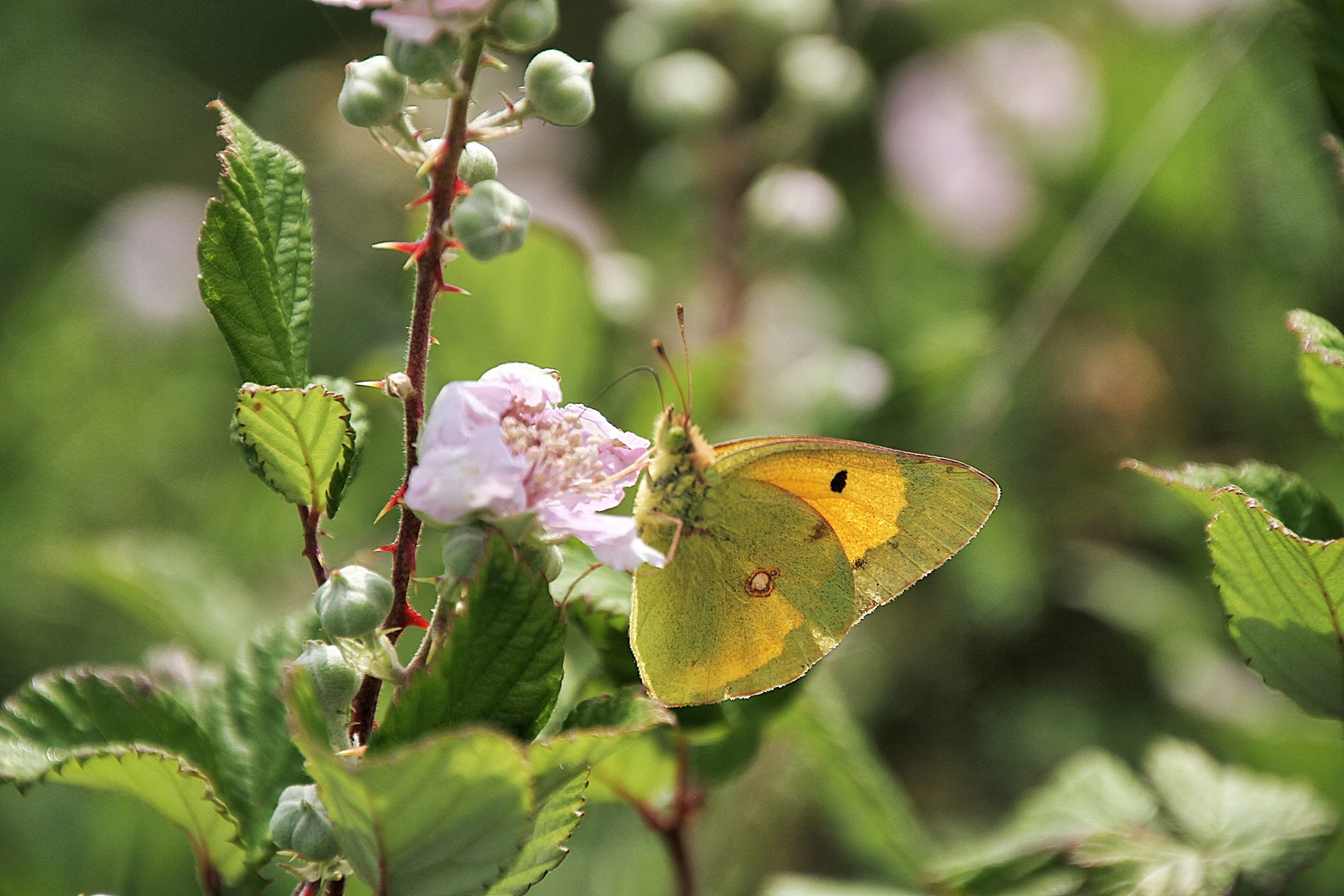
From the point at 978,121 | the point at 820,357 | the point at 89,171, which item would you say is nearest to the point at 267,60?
the point at 89,171

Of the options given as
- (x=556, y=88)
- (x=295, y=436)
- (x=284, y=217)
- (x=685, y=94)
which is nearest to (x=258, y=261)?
(x=284, y=217)

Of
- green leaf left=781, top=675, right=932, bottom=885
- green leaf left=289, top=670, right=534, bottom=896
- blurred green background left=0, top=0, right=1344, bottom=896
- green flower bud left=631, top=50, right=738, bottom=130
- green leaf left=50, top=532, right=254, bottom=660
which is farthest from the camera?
green flower bud left=631, top=50, right=738, bottom=130

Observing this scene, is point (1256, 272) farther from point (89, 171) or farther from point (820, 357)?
point (89, 171)

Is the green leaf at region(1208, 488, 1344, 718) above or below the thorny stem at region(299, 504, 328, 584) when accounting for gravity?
below

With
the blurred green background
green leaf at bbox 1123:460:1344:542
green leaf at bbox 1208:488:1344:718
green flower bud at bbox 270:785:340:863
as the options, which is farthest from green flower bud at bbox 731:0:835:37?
green flower bud at bbox 270:785:340:863

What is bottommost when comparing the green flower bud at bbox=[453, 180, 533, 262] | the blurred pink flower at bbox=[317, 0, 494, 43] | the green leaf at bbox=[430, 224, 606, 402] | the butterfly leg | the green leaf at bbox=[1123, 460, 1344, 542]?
the butterfly leg

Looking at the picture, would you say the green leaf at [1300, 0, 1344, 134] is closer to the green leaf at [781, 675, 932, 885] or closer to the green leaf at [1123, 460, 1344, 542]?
the green leaf at [1123, 460, 1344, 542]
